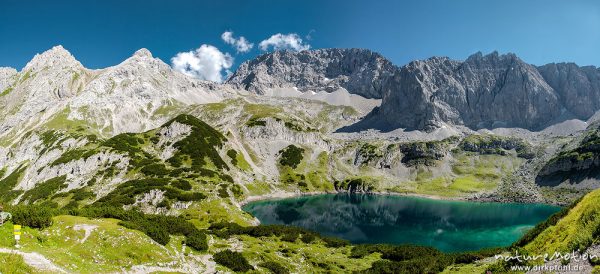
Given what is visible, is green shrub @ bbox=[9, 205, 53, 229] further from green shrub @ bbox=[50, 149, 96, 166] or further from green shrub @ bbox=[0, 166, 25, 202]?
green shrub @ bbox=[0, 166, 25, 202]

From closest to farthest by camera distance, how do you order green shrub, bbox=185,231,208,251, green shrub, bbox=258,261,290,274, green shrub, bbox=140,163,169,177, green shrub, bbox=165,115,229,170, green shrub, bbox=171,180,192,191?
green shrub, bbox=258,261,290,274
green shrub, bbox=185,231,208,251
green shrub, bbox=171,180,192,191
green shrub, bbox=140,163,169,177
green shrub, bbox=165,115,229,170

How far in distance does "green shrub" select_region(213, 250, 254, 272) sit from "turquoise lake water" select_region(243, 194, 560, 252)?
55.3 metres

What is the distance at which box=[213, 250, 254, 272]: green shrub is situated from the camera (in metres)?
41.3

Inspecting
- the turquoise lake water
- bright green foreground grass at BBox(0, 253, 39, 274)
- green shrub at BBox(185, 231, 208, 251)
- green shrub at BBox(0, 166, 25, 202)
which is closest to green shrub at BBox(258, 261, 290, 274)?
green shrub at BBox(185, 231, 208, 251)

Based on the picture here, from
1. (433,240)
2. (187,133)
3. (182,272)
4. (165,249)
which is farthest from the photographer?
(187,133)

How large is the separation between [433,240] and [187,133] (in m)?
140

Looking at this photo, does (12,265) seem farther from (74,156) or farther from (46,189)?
(74,156)

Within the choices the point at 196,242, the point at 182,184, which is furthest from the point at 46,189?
the point at 196,242

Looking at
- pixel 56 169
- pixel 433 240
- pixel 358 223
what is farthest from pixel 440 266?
pixel 56 169

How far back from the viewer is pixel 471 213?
15362 centimetres

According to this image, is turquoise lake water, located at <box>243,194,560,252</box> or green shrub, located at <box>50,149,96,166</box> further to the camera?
green shrub, located at <box>50,149,96,166</box>

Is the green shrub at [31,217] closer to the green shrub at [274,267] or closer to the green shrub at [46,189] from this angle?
the green shrub at [274,267]

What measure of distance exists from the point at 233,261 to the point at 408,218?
108168mm

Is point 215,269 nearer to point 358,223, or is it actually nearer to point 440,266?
point 440,266
